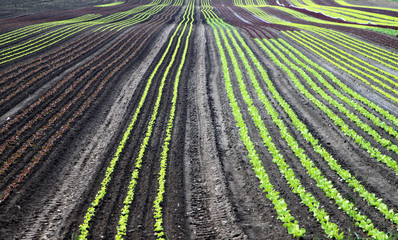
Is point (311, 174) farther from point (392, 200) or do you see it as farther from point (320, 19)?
point (320, 19)

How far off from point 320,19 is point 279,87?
3749cm

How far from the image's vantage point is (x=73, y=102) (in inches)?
596

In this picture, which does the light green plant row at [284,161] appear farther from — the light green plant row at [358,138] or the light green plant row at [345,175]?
the light green plant row at [358,138]

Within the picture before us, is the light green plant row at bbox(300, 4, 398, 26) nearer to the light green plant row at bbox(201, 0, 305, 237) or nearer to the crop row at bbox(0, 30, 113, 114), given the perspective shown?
the light green plant row at bbox(201, 0, 305, 237)

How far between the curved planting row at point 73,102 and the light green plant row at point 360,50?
20320mm

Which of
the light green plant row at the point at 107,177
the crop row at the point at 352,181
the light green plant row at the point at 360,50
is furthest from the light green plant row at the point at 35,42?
the light green plant row at the point at 360,50

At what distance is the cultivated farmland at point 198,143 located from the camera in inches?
298

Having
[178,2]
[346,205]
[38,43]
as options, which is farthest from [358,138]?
[178,2]

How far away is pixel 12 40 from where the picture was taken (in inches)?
1004

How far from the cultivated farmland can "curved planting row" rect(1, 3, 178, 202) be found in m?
0.08

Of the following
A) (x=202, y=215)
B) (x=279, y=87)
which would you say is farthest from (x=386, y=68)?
(x=202, y=215)

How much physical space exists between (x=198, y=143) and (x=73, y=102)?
8447mm

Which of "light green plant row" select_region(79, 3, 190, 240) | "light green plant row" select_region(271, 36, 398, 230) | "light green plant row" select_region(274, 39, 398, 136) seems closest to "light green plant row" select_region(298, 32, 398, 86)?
"light green plant row" select_region(274, 39, 398, 136)

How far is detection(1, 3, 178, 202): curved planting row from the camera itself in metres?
10.7
